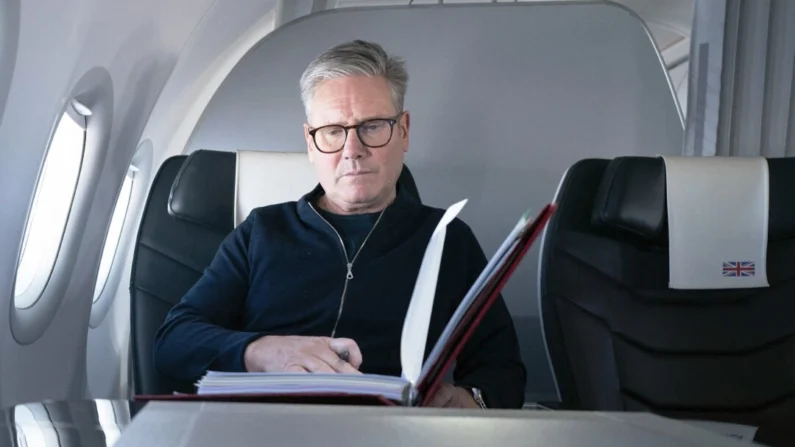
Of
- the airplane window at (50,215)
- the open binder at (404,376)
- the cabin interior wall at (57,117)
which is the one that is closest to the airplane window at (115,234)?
the cabin interior wall at (57,117)

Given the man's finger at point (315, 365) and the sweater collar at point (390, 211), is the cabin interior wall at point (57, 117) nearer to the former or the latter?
the sweater collar at point (390, 211)

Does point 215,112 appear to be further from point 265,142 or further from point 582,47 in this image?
point 582,47

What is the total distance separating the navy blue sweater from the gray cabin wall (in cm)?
90

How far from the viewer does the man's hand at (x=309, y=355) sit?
158 cm

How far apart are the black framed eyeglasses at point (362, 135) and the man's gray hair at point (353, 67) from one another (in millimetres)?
59

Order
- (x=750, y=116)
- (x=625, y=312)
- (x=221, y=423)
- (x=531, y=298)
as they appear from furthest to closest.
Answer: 1. (x=750, y=116)
2. (x=531, y=298)
3. (x=625, y=312)
4. (x=221, y=423)

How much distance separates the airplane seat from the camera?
2.30 m

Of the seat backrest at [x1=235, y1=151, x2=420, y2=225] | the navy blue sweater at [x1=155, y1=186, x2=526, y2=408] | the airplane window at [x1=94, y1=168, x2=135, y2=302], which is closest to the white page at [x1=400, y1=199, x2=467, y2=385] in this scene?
the navy blue sweater at [x1=155, y1=186, x2=526, y2=408]

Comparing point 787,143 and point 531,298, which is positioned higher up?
point 787,143

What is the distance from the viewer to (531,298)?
2.96 metres

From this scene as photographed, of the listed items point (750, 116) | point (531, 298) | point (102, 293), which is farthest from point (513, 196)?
point (102, 293)

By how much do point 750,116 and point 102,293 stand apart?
274 cm

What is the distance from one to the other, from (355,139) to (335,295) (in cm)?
35

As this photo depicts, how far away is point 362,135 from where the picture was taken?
2.03 metres
